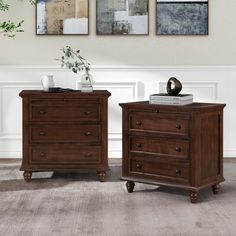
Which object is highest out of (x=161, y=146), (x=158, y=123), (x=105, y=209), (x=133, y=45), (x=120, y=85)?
(x=133, y=45)

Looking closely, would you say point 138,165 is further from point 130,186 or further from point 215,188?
point 215,188

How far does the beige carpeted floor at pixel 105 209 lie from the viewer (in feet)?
13.6

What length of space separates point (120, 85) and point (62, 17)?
1.04 meters

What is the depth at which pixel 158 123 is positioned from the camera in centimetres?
516

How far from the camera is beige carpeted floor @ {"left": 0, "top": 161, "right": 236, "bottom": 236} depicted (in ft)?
13.6

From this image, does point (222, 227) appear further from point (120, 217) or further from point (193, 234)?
point (120, 217)

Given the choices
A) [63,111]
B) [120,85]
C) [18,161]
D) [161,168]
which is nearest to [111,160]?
[120,85]

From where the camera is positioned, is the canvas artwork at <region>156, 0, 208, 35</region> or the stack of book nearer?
the stack of book

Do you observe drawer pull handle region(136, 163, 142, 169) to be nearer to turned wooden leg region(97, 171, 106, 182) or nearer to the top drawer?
turned wooden leg region(97, 171, 106, 182)

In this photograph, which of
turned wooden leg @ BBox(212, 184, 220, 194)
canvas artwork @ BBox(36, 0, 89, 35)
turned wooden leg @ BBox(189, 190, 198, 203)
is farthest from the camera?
canvas artwork @ BBox(36, 0, 89, 35)

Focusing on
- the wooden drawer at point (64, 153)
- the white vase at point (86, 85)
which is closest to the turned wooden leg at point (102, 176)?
the wooden drawer at point (64, 153)

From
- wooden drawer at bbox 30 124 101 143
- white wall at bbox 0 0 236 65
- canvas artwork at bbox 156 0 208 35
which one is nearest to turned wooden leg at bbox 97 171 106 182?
wooden drawer at bbox 30 124 101 143

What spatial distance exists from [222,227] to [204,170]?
0.94 m

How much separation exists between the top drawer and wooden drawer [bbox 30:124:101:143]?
0.08 metres
